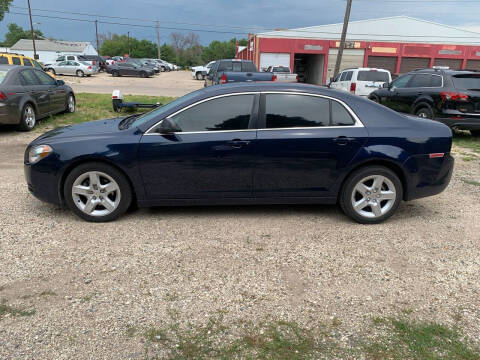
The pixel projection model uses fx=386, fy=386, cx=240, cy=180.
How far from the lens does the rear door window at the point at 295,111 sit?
430 cm

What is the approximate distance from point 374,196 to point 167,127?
8.04 ft

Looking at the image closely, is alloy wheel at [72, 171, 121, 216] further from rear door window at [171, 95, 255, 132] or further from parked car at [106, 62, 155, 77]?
parked car at [106, 62, 155, 77]

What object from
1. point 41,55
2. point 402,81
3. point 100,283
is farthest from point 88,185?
point 41,55

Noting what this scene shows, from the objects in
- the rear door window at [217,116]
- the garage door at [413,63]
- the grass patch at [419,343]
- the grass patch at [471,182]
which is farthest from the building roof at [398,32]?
the grass patch at [419,343]

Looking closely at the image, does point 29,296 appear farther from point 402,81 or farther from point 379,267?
point 402,81

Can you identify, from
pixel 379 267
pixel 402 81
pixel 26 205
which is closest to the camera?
pixel 379 267

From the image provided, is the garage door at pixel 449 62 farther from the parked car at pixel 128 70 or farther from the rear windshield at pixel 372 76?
the parked car at pixel 128 70

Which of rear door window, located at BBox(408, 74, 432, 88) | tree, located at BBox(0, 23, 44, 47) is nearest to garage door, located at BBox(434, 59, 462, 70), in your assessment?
rear door window, located at BBox(408, 74, 432, 88)

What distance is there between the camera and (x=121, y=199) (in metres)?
4.28

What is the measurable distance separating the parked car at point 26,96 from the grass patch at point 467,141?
10.2 metres

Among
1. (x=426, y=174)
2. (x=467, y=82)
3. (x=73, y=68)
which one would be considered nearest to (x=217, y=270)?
(x=426, y=174)

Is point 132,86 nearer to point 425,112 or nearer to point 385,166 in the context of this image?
point 425,112

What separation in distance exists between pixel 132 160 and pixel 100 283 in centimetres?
144

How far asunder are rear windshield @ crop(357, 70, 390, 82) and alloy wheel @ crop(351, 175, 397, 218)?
1344 cm
